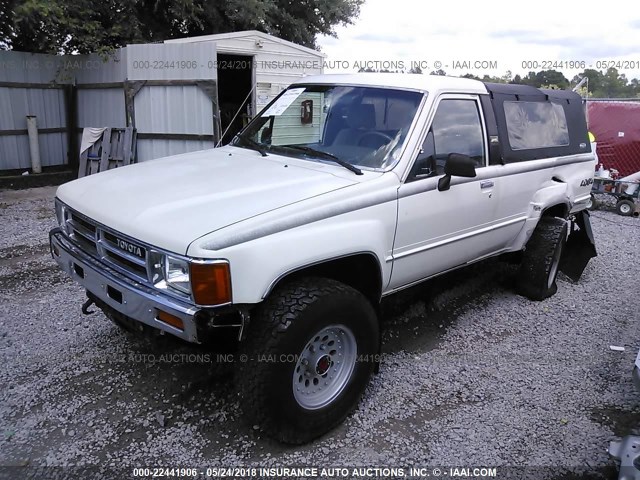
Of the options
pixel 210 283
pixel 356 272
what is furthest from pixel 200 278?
pixel 356 272

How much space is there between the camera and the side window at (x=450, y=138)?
12.2 feet

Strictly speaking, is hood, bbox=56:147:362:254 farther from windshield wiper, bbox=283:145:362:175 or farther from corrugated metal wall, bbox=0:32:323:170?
corrugated metal wall, bbox=0:32:323:170

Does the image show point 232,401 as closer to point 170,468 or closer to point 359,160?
point 170,468

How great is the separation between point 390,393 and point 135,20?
10586 mm

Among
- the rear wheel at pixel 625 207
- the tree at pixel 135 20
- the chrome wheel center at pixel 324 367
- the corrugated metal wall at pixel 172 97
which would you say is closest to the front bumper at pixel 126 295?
the chrome wheel center at pixel 324 367

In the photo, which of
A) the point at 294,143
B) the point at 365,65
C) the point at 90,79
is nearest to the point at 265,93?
the point at 365,65

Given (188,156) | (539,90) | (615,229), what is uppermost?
(539,90)

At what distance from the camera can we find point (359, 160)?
3662 millimetres

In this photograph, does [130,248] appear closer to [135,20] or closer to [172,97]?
[172,97]

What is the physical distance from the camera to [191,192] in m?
3.16

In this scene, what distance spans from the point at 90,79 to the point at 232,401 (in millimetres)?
10062

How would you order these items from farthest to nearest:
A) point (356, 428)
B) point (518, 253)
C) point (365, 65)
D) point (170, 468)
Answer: point (365, 65) → point (518, 253) → point (356, 428) → point (170, 468)

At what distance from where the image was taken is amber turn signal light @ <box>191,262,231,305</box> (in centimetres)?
258

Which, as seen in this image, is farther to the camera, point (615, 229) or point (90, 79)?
point (90, 79)
